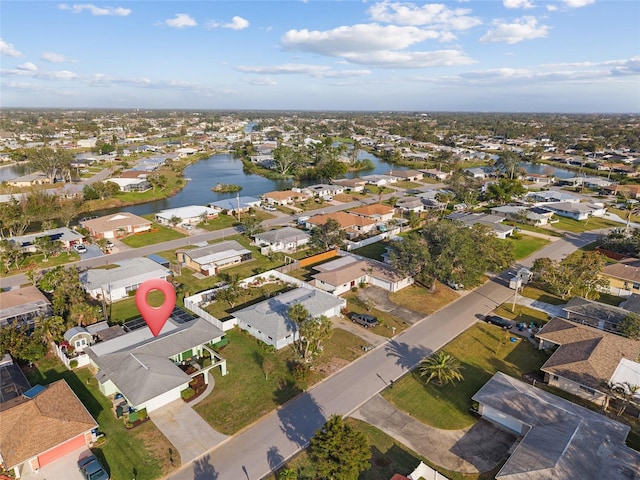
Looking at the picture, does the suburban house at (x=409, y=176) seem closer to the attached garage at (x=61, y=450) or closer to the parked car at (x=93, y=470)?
the attached garage at (x=61, y=450)

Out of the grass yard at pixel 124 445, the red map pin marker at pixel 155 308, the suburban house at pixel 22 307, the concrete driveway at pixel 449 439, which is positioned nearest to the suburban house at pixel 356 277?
the concrete driveway at pixel 449 439

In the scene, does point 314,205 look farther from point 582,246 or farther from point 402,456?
point 402,456

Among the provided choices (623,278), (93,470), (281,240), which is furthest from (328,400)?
(623,278)

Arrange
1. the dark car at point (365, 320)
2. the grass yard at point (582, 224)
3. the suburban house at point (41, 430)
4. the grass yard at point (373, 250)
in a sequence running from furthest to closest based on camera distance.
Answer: the grass yard at point (582, 224)
the grass yard at point (373, 250)
the dark car at point (365, 320)
the suburban house at point (41, 430)

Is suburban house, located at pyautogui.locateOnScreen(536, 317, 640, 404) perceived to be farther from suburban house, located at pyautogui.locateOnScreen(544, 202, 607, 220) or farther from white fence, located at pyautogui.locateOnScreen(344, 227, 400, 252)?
suburban house, located at pyautogui.locateOnScreen(544, 202, 607, 220)

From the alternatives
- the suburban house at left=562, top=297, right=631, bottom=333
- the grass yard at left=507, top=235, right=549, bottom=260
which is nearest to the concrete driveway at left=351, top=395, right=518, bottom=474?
the suburban house at left=562, top=297, right=631, bottom=333

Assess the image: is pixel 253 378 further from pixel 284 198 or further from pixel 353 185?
pixel 353 185
